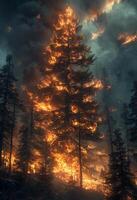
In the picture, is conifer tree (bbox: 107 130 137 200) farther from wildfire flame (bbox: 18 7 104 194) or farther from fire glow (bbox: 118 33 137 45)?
fire glow (bbox: 118 33 137 45)

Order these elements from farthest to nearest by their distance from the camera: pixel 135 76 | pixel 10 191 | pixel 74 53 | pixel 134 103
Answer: pixel 135 76 → pixel 74 53 → pixel 134 103 → pixel 10 191

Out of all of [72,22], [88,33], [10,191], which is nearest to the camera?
[10,191]

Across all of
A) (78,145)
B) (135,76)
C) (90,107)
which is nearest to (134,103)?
(90,107)

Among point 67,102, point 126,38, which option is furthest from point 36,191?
point 126,38

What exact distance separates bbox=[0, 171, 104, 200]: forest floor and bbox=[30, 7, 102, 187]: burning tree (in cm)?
293

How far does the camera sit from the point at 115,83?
105 meters

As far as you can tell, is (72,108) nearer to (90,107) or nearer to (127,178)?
(90,107)

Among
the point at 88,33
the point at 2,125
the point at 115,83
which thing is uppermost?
the point at 88,33

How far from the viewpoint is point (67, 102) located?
116ft

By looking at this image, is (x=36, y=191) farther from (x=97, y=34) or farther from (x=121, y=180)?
(x=97, y=34)

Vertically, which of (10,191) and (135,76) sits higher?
(135,76)

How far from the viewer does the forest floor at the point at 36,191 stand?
1021 inches

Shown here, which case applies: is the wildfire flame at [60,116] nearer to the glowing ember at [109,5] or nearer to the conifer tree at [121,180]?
the conifer tree at [121,180]

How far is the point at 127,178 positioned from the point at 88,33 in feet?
359
